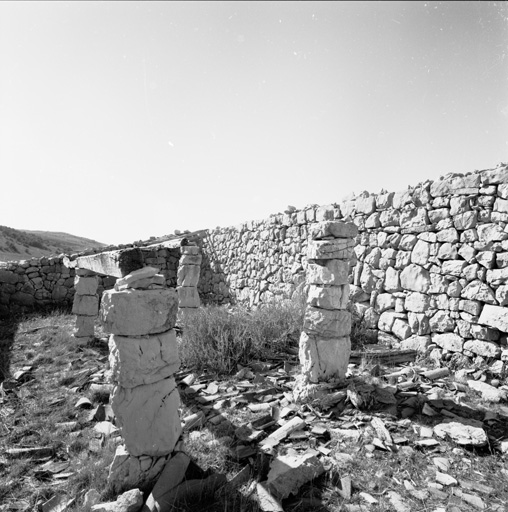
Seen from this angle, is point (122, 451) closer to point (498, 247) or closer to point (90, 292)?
point (498, 247)

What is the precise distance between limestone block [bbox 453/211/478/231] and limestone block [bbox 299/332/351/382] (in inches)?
114

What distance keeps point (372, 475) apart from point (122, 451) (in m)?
2.39

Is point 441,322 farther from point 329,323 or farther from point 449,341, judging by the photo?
point 329,323

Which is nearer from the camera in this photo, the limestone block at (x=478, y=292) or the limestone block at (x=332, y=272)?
the limestone block at (x=332, y=272)

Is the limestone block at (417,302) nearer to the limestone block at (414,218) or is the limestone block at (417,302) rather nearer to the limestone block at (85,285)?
the limestone block at (414,218)

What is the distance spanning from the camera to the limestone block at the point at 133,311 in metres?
2.98

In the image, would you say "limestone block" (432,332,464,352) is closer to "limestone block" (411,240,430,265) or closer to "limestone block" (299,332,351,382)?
"limestone block" (411,240,430,265)

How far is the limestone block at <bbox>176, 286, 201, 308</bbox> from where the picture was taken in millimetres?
8734

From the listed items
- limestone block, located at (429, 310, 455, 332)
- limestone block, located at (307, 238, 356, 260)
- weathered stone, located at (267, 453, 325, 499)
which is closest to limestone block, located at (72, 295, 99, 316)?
limestone block, located at (307, 238, 356, 260)

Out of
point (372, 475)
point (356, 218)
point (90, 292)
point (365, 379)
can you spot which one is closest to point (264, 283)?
point (356, 218)

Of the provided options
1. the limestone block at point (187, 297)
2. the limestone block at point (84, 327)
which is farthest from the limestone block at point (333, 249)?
the limestone block at point (84, 327)

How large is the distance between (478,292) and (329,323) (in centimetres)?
272

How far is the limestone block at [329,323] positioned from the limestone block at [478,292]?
2368 millimetres

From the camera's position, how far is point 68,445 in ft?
13.2
